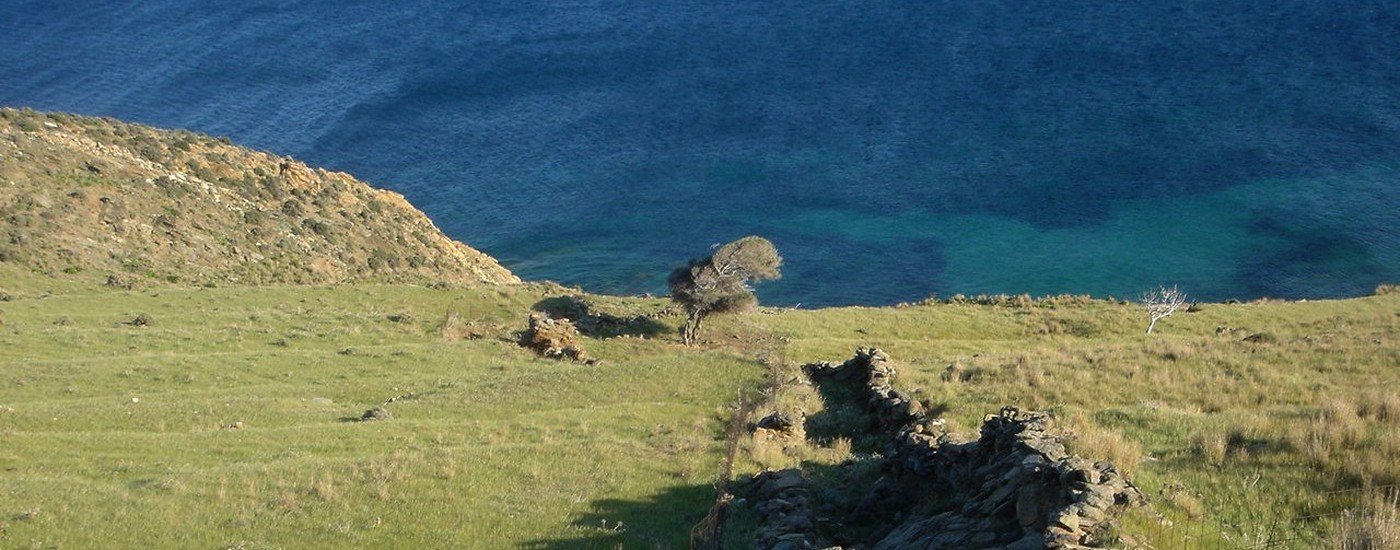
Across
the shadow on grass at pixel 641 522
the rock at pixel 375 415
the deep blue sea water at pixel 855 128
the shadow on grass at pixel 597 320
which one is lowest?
the shadow on grass at pixel 641 522

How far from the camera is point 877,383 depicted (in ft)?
93.2

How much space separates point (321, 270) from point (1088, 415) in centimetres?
4732

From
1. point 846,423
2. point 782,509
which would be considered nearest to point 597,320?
point 846,423

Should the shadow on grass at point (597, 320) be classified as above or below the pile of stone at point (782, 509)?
above

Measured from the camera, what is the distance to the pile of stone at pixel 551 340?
4059 cm

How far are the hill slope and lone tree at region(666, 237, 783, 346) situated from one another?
18151mm

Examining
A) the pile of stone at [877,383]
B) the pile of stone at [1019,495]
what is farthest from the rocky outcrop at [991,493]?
the pile of stone at [877,383]

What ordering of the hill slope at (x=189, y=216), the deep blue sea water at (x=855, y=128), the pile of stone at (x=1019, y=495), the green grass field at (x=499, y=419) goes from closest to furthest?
the pile of stone at (x=1019, y=495)
the green grass field at (x=499, y=419)
the hill slope at (x=189, y=216)
the deep blue sea water at (x=855, y=128)

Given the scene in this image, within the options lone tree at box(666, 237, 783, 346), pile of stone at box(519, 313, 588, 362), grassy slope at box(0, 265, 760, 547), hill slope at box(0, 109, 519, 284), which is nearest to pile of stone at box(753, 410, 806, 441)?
grassy slope at box(0, 265, 760, 547)

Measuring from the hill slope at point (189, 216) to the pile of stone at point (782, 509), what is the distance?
40440 millimetres

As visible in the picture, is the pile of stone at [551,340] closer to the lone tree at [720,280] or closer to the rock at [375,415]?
the lone tree at [720,280]

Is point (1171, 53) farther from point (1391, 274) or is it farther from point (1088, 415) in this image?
point (1088, 415)

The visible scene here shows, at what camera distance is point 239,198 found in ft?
206

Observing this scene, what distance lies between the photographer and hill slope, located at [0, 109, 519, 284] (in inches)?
1981
